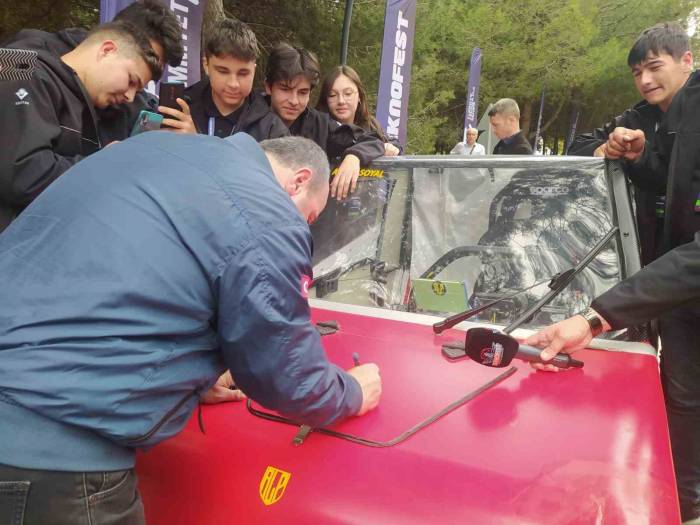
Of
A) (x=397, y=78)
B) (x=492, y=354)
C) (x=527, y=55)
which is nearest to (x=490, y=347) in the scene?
(x=492, y=354)

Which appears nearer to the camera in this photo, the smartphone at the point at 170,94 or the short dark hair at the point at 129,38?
the short dark hair at the point at 129,38

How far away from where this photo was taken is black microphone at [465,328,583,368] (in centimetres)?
150

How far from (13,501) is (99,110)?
1692 millimetres

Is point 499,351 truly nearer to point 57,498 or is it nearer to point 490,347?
point 490,347

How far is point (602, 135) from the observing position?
275 cm

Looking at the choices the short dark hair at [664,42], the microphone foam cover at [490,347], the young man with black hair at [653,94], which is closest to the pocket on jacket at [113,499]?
the microphone foam cover at [490,347]

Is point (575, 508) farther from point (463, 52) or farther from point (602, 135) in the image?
point (463, 52)

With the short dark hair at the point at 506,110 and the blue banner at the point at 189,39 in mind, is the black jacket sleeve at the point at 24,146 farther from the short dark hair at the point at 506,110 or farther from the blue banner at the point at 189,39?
the short dark hair at the point at 506,110

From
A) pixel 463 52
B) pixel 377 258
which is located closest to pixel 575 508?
pixel 377 258

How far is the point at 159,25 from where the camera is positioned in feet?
7.77

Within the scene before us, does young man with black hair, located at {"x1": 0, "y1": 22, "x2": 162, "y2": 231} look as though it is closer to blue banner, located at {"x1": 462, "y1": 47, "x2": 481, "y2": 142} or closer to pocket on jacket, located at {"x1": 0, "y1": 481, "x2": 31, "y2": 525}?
pocket on jacket, located at {"x1": 0, "y1": 481, "x2": 31, "y2": 525}

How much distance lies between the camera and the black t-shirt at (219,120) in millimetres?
2658

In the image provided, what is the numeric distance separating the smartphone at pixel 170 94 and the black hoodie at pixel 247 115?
28cm

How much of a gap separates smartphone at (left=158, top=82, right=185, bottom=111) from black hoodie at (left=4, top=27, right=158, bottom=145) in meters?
0.10
